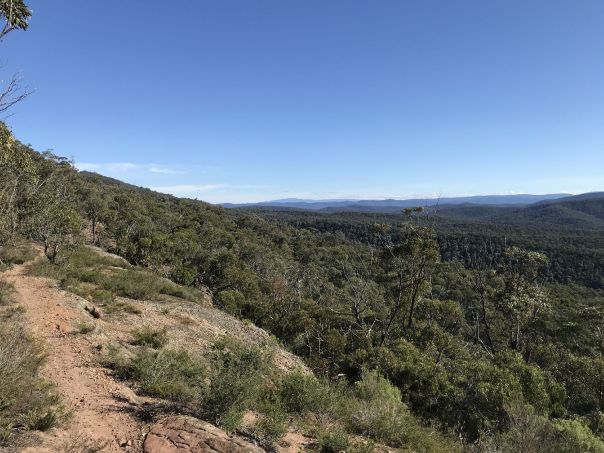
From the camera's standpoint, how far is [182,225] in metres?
59.2

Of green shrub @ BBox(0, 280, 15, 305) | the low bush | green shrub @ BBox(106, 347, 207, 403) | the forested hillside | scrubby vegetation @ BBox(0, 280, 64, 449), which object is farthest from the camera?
the low bush

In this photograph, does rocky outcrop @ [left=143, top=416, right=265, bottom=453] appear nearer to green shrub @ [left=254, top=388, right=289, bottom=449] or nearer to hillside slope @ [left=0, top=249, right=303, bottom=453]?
hillside slope @ [left=0, top=249, right=303, bottom=453]

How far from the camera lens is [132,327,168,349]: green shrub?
36.2 feet

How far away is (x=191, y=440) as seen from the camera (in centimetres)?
607

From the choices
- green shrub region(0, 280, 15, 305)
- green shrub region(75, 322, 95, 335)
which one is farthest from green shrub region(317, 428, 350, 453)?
green shrub region(0, 280, 15, 305)

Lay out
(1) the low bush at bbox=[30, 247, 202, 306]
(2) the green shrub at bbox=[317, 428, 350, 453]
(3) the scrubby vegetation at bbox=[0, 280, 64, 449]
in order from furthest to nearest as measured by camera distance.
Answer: (1) the low bush at bbox=[30, 247, 202, 306] → (2) the green shrub at bbox=[317, 428, 350, 453] → (3) the scrubby vegetation at bbox=[0, 280, 64, 449]

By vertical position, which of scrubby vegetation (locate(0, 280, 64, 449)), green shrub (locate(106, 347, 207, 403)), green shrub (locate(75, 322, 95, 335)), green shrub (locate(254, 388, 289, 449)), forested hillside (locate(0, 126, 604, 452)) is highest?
scrubby vegetation (locate(0, 280, 64, 449))

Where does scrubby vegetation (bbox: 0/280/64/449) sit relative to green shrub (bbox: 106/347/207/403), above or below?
above

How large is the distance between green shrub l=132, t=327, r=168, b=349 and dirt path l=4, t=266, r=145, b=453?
0.98 m

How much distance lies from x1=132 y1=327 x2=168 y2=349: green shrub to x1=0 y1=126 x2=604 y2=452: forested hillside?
8.03 feet

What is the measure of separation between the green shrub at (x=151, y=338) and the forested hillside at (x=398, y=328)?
2446 mm

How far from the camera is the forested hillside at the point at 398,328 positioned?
30.8 feet

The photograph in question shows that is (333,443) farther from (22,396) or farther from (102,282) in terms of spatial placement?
(102,282)

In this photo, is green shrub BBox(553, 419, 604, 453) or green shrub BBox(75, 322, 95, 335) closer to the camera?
green shrub BBox(553, 419, 604, 453)
